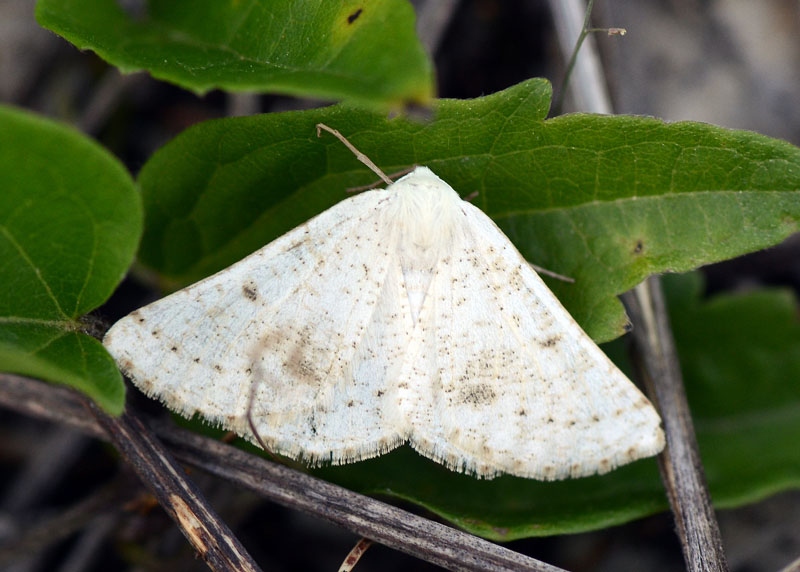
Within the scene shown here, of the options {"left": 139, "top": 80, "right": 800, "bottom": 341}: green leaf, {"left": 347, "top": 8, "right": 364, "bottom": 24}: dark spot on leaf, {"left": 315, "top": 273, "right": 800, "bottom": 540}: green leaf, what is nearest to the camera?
{"left": 347, "top": 8, "right": 364, "bottom": 24}: dark spot on leaf

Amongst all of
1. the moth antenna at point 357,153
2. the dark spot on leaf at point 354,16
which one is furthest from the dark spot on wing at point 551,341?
the dark spot on leaf at point 354,16

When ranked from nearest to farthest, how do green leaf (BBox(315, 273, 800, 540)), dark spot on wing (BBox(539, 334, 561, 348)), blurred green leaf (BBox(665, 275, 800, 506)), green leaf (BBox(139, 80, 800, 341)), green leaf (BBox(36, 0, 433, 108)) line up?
green leaf (BBox(36, 0, 433, 108))
green leaf (BBox(139, 80, 800, 341))
dark spot on wing (BBox(539, 334, 561, 348))
green leaf (BBox(315, 273, 800, 540))
blurred green leaf (BBox(665, 275, 800, 506))

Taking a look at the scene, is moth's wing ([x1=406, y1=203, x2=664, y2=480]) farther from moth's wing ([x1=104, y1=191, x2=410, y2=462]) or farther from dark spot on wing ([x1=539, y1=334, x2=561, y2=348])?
moth's wing ([x1=104, y1=191, x2=410, y2=462])

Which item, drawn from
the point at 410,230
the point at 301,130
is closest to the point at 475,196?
the point at 410,230

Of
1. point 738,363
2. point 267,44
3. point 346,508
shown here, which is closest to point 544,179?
point 267,44

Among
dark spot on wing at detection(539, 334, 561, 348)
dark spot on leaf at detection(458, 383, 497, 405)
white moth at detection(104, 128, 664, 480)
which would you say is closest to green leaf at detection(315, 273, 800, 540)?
white moth at detection(104, 128, 664, 480)

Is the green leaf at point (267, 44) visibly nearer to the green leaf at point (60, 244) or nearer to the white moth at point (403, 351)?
the green leaf at point (60, 244)

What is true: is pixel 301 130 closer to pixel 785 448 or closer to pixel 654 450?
pixel 654 450
